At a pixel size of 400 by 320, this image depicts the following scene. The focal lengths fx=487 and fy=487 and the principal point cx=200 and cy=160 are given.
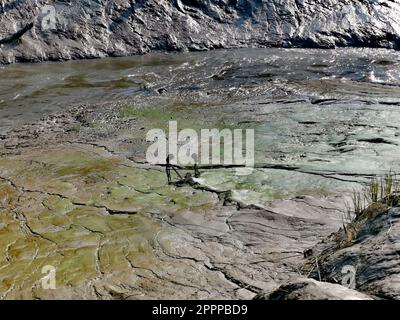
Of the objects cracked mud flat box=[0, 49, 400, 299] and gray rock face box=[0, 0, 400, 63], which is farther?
gray rock face box=[0, 0, 400, 63]

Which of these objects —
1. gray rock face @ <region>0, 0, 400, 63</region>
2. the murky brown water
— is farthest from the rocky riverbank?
gray rock face @ <region>0, 0, 400, 63</region>

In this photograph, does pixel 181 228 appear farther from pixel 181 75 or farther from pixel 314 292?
pixel 181 75

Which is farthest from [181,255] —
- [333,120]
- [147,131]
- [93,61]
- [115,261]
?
[93,61]

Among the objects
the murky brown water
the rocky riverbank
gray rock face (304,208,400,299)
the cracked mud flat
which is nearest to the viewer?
gray rock face (304,208,400,299)

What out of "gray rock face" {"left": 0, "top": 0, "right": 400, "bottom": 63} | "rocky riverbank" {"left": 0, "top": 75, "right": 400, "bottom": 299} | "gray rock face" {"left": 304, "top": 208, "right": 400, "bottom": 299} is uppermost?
"gray rock face" {"left": 0, "top": 0, "right": 400, "bottom": 63}

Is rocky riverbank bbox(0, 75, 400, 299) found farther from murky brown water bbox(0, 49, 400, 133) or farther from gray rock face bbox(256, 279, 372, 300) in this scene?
murky brown water bbox(0, 49, 400, 133)

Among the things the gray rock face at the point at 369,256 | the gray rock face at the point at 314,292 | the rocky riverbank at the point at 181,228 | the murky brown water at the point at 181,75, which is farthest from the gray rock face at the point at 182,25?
the gray rock face at the point at 314,292

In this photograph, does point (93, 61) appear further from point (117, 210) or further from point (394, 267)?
point (394, 267)
